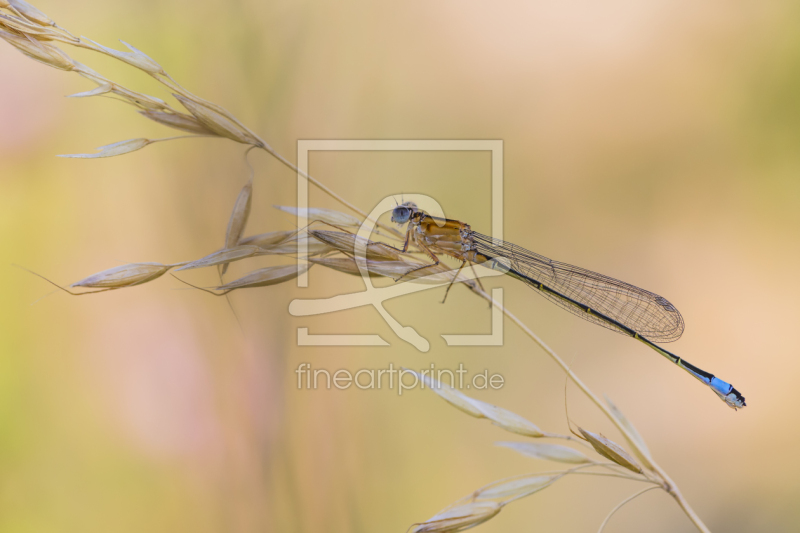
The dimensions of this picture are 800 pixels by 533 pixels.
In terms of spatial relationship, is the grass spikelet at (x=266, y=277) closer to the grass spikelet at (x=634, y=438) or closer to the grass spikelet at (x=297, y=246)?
the grass spikelet at (x=297, y=246)

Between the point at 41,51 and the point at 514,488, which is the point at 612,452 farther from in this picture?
the point at 41,51

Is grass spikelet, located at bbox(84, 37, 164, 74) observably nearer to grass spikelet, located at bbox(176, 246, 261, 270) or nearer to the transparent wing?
grass spikelet, located at bbox(176, 246, 261, 270)

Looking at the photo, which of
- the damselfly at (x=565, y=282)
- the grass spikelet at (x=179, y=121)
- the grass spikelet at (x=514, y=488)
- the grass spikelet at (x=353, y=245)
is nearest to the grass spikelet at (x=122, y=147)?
the grass spikelet at (x=179, y=121)

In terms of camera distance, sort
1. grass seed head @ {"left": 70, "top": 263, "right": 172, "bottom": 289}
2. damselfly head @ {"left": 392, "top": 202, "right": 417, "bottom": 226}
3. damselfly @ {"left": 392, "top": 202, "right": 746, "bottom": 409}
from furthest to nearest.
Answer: damselfly head @ {"left": 392, "top": 202, "right": 417, "bottom": 226}, damselfly @ {"left": 392, "top": 202, "right": 746, "bottom": 409}, grass seed head @ {"left": 70, "top": 263, "right": 172, "bottom": 289}

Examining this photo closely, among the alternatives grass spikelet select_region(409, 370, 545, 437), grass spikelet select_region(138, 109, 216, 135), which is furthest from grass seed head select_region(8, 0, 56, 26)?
grass spikelet select_region(409, 370, 545, 437)

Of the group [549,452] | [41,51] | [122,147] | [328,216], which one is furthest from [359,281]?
[41,51]

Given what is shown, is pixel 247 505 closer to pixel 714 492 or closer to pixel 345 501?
pixel 345 501
